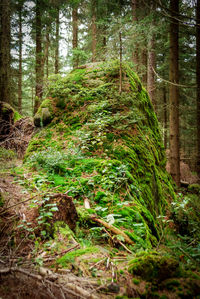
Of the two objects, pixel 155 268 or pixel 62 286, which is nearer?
pixel 62 286

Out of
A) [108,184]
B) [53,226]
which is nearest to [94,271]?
[53,226]

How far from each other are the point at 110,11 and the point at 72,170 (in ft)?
44.4

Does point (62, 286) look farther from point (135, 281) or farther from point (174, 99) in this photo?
point (174, 99)

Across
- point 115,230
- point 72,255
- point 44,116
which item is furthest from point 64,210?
point 44,116

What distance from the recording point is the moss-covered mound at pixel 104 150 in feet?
9.86

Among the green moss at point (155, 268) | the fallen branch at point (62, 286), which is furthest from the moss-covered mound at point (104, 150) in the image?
the fallen branch at point (62, 286)

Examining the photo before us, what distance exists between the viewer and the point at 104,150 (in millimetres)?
4305

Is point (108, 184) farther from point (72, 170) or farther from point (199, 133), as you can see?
point (199, 133)

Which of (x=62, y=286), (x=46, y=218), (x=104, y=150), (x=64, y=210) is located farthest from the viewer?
(x=104, y=150)

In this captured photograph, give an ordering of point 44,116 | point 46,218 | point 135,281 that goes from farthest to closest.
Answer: point 44,116
point 46,218
point 135,281

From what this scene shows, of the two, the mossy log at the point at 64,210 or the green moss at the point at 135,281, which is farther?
the mossy log at the point at 64,210

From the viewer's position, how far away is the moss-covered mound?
118 inches

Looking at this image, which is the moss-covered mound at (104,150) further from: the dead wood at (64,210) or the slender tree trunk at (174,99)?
the slender tree trunk at (174,99)

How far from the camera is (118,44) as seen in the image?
592cm
